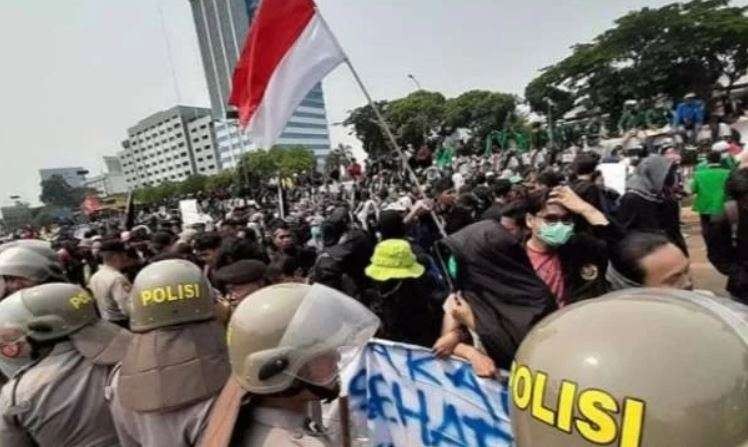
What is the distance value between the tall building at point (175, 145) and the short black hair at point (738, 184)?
378 ft

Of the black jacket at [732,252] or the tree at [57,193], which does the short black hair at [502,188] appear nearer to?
the black jacket at [732,252]

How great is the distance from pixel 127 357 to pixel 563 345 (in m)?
1.80

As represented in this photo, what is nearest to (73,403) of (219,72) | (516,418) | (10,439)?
(10,439)

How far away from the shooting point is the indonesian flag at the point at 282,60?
452 cm

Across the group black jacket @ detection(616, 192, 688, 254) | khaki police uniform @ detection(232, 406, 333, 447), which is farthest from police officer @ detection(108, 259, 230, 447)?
black jacket @ detection(616, 192, 688, 254)

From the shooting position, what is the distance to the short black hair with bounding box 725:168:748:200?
292 centimetres

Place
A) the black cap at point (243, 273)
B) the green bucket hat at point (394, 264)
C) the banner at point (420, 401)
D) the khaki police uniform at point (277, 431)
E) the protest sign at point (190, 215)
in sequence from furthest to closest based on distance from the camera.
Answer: the protest sign at point (190, 215) → the green bucket hat at point (394, 264) → the black cap at point (243, 273) → the banner at point (420, 401) → the khaki police uniform at point (277, 431)

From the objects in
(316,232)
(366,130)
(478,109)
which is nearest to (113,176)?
(366,130)

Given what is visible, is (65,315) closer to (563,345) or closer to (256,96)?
(563,345)

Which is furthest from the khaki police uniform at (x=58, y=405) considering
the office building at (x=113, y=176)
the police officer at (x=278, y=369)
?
the office building at (x=113, y=176)

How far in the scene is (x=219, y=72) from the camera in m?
68.2

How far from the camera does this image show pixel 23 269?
3.21 metres

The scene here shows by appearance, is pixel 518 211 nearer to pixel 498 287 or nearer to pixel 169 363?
pixel 498 287

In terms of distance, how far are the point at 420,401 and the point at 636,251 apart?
1162 millimetres
